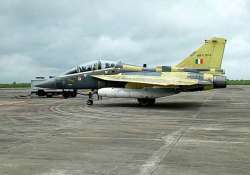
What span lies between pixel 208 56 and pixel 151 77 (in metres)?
3.95

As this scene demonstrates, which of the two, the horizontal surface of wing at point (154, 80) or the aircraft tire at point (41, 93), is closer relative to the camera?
the horizontal surface of wing at point (154, 80)

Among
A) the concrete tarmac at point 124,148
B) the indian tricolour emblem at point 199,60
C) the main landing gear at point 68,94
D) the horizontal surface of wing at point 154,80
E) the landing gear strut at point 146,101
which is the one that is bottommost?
the concrete tarmac at point 124,148

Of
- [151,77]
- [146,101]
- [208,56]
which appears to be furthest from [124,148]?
[208,56]

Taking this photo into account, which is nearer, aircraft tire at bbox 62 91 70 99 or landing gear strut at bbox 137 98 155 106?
landing gear strut at bbox 137 98 155 106

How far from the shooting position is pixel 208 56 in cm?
2411

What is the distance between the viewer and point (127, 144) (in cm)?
980

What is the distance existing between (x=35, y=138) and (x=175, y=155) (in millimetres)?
4222

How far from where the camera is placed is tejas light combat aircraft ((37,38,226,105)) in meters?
22.7

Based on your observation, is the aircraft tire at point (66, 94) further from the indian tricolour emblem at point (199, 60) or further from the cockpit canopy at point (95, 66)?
the indian tricolour emblem at point (199, 60)

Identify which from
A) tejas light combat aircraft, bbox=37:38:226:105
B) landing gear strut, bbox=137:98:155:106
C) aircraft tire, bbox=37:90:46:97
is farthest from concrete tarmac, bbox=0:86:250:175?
aircraft tire, bbox=37:90:46:97

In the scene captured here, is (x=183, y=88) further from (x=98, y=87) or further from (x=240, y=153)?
(x=240, y=153)

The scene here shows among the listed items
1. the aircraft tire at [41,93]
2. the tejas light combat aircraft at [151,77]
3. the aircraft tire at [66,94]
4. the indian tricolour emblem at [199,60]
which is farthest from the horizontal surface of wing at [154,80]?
the aircraft tire at [41,93]

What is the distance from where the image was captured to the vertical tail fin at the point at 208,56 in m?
24.1

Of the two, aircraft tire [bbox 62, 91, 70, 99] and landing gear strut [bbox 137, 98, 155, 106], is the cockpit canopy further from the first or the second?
aircraft tire [bbox 62, 91, 70, 99]
